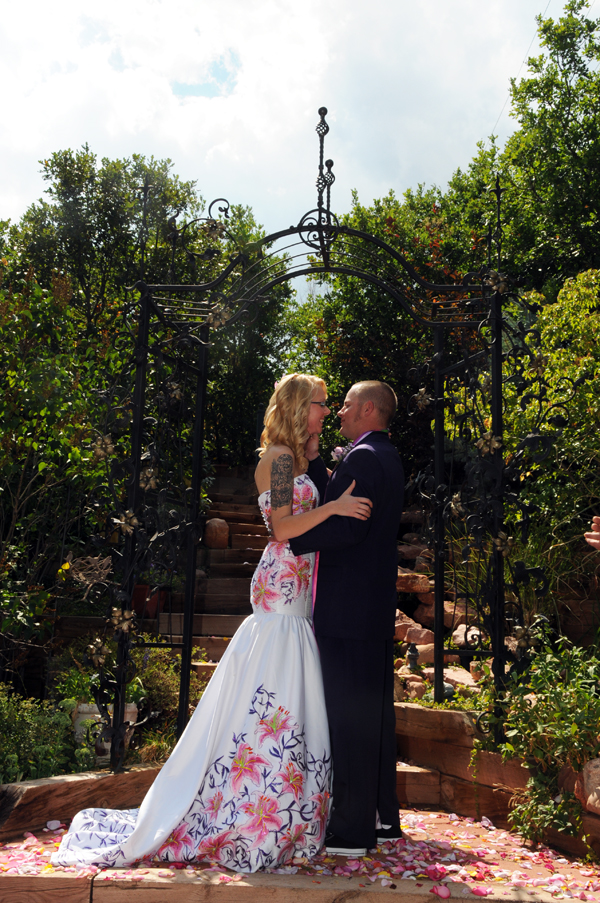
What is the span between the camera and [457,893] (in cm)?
254

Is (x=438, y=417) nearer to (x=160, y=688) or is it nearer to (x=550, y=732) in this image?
(x=550, y=732)

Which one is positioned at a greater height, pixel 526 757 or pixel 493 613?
pixel 493 613

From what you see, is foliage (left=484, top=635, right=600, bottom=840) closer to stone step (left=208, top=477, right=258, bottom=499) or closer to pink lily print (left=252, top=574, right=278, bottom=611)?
pink lily print (left=252, top=574, right=278, bottom=611)

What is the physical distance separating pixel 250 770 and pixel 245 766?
28 millimetres

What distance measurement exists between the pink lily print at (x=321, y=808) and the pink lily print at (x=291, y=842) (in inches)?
2.6

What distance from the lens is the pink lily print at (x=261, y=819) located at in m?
2.77

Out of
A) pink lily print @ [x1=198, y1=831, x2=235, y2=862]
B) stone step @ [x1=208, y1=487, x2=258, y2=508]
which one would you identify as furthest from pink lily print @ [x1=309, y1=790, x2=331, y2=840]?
stone step @ [x1=208, y1=487, x2=258, y2=508]

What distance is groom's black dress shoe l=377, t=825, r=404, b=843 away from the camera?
3.04 meters

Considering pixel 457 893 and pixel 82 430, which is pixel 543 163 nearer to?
pixel 82 430

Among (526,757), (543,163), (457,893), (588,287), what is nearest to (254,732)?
(457,893)

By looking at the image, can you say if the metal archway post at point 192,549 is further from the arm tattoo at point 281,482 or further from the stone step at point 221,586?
the stone step at point 221,586

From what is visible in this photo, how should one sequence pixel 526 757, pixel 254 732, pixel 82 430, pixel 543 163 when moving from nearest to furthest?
pixel 254 732 → pixel 526 757 → pixel 82 430 → pixel 543 163

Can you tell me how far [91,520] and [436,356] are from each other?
3.20 m

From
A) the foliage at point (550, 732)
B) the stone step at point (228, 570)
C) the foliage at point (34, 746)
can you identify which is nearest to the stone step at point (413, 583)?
the stone step at point (228, 570)
